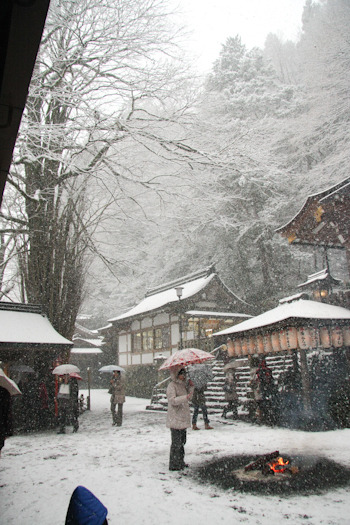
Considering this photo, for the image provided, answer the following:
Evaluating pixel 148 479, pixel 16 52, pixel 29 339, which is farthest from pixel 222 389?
pixel 16 52

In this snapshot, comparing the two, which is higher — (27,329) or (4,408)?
(27,329)

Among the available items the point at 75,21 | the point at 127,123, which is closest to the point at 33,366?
the point at 127,123

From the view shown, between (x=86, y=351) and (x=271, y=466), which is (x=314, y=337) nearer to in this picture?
(x=271, y=466)

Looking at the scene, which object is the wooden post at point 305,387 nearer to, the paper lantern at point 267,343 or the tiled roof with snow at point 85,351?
the paper lantern at point 267,343

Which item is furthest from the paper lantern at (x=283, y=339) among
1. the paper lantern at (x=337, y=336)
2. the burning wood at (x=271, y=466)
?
the burning wood at (x=271, y=466)

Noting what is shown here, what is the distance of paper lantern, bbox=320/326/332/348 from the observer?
33.2 ft

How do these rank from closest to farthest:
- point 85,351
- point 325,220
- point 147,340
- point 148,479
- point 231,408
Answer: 1. point 148,479
2. point 325,220
3. point 231,408
4. point 147,340
5. point 85,351

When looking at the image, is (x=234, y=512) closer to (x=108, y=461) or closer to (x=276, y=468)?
(x=276, y=468)

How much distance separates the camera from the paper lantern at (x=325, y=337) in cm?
1012

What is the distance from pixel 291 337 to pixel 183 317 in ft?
37.9

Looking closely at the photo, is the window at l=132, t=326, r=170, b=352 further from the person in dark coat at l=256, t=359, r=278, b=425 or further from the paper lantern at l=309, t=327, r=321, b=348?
the paper lantern at l=309, t=327, r=321, b=348

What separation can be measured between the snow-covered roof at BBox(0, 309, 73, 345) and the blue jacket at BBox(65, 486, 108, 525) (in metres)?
9.85

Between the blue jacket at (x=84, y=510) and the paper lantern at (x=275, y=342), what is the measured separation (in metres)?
9.98

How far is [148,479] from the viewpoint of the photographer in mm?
5512
